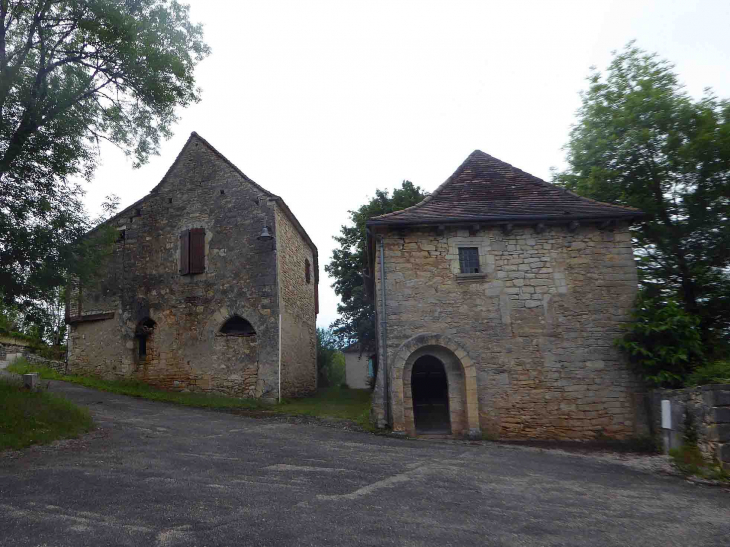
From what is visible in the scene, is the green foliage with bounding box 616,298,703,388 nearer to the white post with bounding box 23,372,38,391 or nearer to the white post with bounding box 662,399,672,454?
the white post with bounding box 662,399,672,454

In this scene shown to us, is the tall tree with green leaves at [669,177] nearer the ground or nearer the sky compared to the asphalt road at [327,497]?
nearer the sky

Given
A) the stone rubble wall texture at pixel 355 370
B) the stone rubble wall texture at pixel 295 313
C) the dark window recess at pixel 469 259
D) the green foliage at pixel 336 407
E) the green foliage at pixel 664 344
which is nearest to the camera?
the green foliage at pixel 664 344

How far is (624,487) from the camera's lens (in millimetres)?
6797

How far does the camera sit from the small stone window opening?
1605cm

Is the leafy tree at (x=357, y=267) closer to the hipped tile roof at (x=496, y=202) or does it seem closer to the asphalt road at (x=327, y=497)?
the hipped tile roof at (x=496, y=202)

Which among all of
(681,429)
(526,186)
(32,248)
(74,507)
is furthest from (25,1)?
(681,429)

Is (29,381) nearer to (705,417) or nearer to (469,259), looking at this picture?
(469,259)

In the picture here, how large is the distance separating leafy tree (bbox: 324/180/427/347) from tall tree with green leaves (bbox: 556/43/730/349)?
8.51m

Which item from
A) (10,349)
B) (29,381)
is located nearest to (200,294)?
(29,381)

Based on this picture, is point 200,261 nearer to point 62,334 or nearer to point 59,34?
point 59,34

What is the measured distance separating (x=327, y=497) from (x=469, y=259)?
7.62 metres

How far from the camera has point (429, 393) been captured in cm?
1310

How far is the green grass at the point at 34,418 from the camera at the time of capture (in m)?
8.02

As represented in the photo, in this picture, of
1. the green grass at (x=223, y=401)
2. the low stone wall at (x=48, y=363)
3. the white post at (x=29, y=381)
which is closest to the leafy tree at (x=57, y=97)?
the white post at (x=29, y=381)
